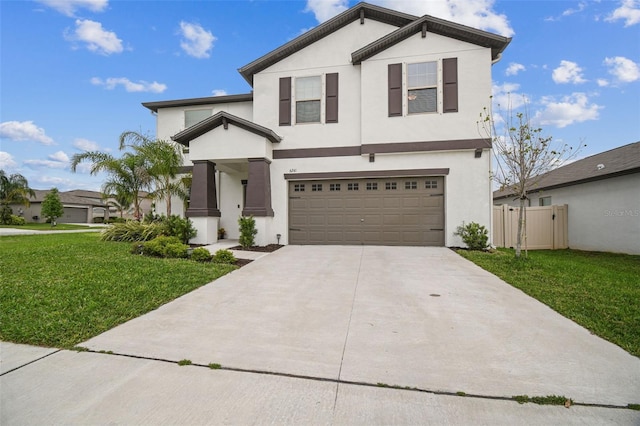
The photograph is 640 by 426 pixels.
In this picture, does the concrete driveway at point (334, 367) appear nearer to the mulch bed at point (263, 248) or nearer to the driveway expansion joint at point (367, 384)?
the driveway expansion joint at point (367, 384)

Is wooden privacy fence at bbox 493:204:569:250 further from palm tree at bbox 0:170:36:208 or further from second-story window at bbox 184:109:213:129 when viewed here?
palm tree at bbox 0:170:36:208

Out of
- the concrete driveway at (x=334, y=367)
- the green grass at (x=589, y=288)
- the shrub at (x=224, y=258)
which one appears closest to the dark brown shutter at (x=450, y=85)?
the green grass at (x=589, y=288)

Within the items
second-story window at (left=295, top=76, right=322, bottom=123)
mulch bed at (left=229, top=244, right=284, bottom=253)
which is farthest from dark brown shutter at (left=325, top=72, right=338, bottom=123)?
mulch bed at (left=229, top=244, right=284, bottom=253)

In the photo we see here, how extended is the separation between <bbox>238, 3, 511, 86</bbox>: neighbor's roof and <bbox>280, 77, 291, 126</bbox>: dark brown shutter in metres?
0.94

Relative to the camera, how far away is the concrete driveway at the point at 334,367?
213 centimetres

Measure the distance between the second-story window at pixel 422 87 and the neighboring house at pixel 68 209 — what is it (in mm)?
39546

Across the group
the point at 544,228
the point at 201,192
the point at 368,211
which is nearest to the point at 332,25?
the point at 368,211

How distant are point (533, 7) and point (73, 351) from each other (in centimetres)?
1400

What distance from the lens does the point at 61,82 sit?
11.4m

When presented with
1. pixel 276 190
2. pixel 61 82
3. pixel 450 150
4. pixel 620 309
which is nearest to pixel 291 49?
pixel 276 190

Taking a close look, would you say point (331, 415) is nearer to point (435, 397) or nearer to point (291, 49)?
point (435, 397)

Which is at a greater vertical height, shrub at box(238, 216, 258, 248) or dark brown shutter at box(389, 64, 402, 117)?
dark brown shutter at box(389, 64, 402, 117)

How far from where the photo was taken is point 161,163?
37.8 feet

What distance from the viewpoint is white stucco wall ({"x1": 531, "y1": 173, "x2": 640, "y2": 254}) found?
9875 mm
